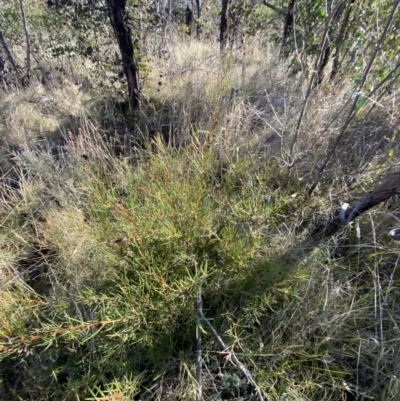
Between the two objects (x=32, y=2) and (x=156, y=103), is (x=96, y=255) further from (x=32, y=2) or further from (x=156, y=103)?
(x=32, y=2)

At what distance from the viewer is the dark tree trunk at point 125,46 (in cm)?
238

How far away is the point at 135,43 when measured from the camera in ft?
9.02

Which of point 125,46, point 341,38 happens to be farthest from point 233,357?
point 125,46

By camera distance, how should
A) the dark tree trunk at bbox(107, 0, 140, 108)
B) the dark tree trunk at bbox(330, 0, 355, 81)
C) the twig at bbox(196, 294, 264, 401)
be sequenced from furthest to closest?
the dark tree trunk at bbox(107, 0, 140, 108)
the dark tree trunk at bbox(330, 0, 355, 81)
the twig at bbox(196, 294, 264, 401)

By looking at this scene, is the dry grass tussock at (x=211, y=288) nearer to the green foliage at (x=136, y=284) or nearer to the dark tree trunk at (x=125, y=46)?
the green foliage at (x=136, y=284)

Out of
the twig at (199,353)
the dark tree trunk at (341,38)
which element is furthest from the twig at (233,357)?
the dark tree trunk at (341,38)

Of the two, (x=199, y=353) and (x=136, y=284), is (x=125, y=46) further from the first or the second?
(x=199, y=353)

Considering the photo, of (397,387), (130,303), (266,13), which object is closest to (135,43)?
(266,13)

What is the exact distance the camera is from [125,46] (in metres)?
2.56

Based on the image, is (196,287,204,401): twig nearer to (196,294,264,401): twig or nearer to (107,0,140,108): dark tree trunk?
(196,294,264,401): twig

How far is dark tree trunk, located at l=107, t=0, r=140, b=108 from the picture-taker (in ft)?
7.82

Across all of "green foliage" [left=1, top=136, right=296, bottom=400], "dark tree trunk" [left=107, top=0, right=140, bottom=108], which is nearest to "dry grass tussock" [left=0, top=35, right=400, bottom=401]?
"green foliage" [left=1, top=136, right=296, bottom=400]

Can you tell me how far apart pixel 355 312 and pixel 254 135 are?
1.33 m

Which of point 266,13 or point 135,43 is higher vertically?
point 266,13
